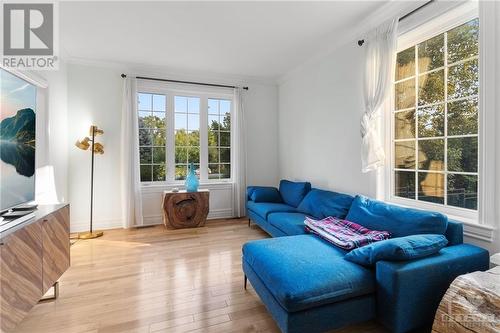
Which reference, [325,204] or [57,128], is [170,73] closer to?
[57,128]

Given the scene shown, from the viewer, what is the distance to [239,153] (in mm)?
4777

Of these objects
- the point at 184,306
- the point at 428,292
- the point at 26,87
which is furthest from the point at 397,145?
the point at 26,87

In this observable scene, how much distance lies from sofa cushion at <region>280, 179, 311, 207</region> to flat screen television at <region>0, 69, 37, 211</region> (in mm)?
3165

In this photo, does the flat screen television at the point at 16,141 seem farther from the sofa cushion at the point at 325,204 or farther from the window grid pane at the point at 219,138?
the sofa cushion at the point at 325,204

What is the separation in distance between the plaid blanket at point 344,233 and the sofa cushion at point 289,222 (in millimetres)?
97

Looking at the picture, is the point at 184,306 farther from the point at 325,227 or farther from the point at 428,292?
the point at 428,292

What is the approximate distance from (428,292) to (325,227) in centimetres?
99

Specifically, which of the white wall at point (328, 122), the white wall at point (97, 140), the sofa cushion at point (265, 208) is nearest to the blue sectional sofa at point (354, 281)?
the white wall at point (328, 122)

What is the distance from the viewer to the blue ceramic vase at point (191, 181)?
4309 millimetres

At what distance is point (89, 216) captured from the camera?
4.02 meters

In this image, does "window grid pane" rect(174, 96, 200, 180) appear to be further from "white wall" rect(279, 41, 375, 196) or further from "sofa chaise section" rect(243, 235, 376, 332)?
"sofa chaise section" rect(243, 235, 376, 332)

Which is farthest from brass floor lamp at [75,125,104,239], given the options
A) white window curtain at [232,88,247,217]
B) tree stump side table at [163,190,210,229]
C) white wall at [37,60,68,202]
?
white window curtain at [232,88,247,217]


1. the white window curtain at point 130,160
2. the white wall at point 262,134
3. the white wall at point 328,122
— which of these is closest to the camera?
the white wall at point 328,122

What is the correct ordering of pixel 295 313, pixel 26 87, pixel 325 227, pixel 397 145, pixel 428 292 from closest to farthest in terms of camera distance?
1. pixel 295 313
2. pixel 428 292
3. pixel 26 87
4. pixel 325 227
5. pixel 397 145
